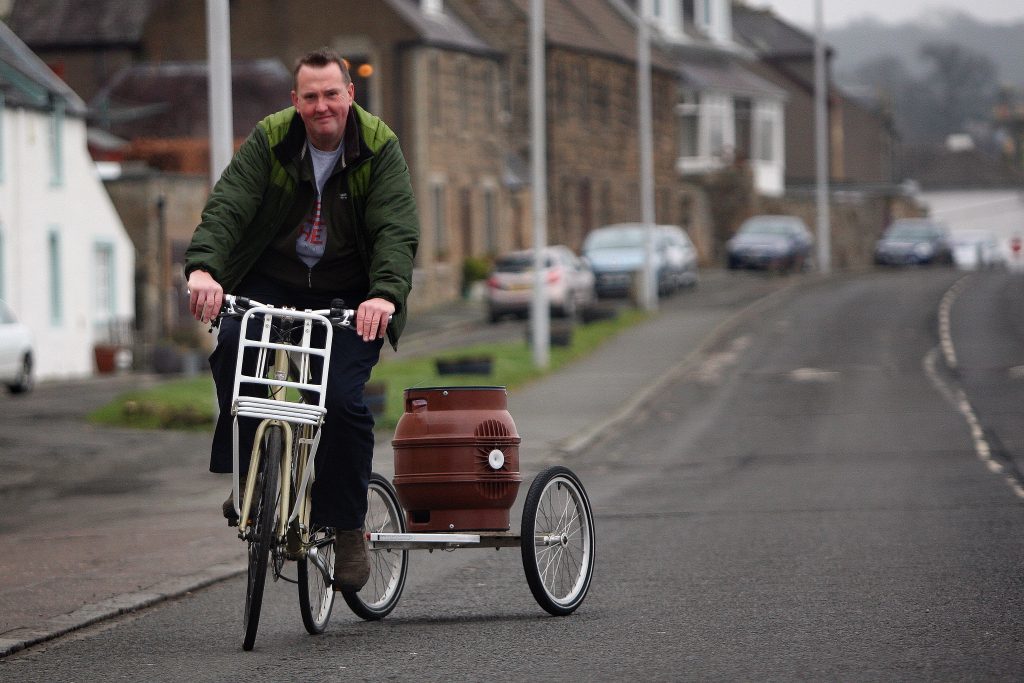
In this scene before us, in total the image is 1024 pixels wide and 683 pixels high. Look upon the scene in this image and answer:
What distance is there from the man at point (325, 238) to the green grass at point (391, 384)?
400 inches

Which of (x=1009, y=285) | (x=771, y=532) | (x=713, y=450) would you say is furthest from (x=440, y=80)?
(x=771, y=532)

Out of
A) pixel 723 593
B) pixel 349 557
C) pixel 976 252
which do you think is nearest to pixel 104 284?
pixel 723 593

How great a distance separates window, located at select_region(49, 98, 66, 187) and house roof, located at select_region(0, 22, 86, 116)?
20cm

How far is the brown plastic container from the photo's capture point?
24.2 feet

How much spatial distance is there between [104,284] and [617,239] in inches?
614

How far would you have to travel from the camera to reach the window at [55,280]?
36.9 metres

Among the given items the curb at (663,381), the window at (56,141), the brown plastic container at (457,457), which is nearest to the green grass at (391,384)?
the curb at (663,381)

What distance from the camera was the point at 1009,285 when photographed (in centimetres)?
4941

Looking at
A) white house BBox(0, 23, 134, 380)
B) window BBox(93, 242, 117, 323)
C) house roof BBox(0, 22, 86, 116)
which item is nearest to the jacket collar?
white house BBox(0, 23, 134, 380)

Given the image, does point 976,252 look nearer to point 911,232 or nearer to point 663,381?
point 911,232

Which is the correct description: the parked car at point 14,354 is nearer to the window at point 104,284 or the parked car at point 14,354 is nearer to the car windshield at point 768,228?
the window at point 104,284

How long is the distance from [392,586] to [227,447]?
1379 millimetres

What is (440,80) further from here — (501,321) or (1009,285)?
(1009,285)

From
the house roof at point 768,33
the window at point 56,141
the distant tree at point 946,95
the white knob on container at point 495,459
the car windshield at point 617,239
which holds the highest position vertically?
the distant tree at point 946,95
